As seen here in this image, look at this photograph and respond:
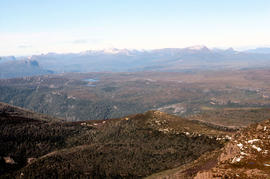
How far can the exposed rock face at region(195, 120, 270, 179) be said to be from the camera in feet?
156

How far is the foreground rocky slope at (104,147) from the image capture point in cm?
11544

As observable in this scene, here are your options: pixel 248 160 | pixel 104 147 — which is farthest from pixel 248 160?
pixel 104 147

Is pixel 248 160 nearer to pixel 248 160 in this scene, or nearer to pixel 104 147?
pixel 248 160

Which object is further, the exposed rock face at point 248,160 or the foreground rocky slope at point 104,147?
the foreground rocky slope at point 104,147

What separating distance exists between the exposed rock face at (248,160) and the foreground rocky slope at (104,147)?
5501 cm

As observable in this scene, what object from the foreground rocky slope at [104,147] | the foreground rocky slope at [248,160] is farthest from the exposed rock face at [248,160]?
the foreground rocky slope at [104,147]

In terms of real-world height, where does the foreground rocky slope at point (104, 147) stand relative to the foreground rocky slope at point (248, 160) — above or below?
below

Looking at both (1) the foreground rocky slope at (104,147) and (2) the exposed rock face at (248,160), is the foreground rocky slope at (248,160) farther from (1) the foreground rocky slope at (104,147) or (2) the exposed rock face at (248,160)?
(1) the foreground rocky slope at (104,147)

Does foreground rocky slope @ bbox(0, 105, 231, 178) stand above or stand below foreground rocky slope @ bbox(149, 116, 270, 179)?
below

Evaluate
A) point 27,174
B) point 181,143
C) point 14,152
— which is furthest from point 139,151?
point 14,152

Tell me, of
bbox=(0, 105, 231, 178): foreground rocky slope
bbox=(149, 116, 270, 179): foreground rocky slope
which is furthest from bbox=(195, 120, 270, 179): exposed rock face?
bbox=(0, 105, 231, 178): foreground rocky slope

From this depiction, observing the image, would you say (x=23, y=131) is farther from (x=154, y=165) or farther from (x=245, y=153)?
(x=245, y=153)

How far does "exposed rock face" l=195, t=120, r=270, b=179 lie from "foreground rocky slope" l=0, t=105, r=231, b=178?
55.0 m

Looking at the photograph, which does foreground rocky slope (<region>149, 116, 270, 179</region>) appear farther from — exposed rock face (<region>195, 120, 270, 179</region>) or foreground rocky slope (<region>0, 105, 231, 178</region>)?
foreground rocky slope (<region>0, 105, 231, 178</region>)
